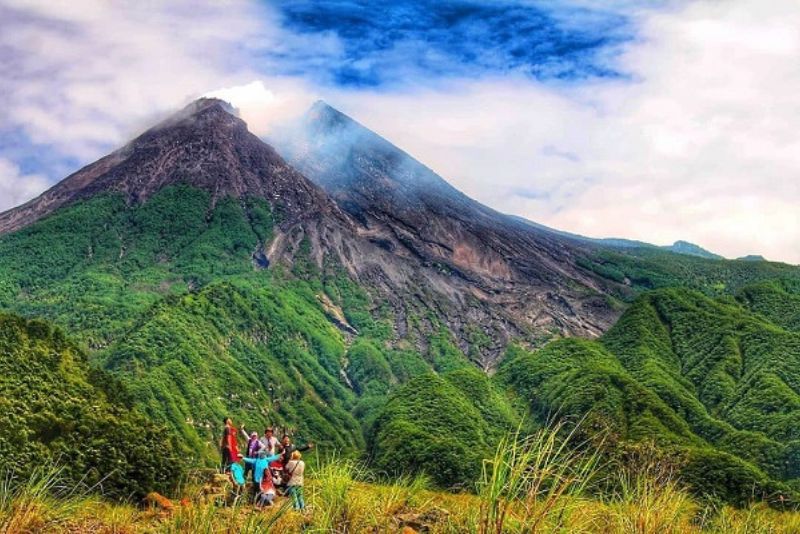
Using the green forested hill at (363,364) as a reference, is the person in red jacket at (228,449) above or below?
above

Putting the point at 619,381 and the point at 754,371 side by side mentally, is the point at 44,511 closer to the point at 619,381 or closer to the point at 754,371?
the point at 619,381

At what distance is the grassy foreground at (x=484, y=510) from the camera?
543cm

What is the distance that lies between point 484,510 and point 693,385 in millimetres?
123743

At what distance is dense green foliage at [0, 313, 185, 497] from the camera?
28.4 meters

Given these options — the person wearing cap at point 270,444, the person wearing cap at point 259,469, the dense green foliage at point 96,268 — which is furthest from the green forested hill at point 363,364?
the person wearing cap at point 259,469

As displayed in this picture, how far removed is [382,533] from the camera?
7895 mm

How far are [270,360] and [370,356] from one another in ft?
83.7

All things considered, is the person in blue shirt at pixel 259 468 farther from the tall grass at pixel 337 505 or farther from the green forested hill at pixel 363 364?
the green forested hill at pixel 363 364

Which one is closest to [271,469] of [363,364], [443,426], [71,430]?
[71,430]

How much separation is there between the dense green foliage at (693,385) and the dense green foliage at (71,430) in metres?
33.7

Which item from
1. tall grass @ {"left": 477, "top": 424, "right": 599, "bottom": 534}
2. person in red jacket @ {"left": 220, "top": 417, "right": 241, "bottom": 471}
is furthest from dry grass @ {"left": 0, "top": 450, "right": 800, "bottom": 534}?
person in red jacket @ {"left": 220, "top": 417, "right": 241, "bottom": 471}

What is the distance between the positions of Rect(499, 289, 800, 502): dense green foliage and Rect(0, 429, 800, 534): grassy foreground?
5030 cm

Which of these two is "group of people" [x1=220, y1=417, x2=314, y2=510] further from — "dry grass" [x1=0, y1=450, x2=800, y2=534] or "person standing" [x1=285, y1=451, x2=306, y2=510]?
"dry grass" [x1=0, y1=450, x2=800, y2=534]

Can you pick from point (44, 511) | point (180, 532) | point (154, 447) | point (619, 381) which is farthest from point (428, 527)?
point (619, 381)
